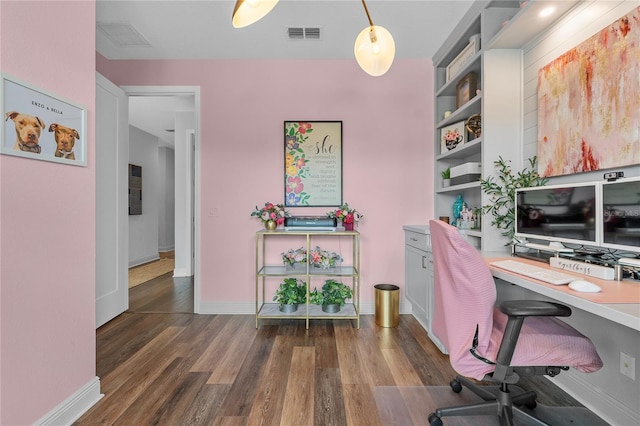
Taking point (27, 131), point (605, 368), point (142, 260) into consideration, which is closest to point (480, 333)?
point (605, 368)

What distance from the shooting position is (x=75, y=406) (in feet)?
5.24

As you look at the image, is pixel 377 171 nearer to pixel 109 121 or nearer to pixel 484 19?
pixel 484 19

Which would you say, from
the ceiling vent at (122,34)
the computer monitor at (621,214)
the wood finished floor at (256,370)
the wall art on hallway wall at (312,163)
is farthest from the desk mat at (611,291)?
the ceiling vent at (122,34)

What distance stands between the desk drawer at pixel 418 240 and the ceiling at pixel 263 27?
1786 mm

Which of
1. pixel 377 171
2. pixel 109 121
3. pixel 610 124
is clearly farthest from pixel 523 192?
pixel 109 121

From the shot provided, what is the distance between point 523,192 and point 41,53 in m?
2.70

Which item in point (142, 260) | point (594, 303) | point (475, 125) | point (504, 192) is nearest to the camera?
point (594, 303)

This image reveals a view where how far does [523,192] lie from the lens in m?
1.92

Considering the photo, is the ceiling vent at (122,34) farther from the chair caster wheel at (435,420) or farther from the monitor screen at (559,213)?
the chair caster wheel at (435,420)

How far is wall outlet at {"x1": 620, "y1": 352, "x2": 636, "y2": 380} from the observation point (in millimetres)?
1471

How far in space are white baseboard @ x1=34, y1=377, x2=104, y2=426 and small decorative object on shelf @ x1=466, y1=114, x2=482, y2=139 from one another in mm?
3026

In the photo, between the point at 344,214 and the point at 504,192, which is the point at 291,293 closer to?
the point at 344,214

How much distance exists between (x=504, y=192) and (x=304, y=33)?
2.11 metres

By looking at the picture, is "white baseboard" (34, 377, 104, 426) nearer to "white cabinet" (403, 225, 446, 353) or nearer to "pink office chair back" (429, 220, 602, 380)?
"pink office chair back" (429, 220, 602, 380)
